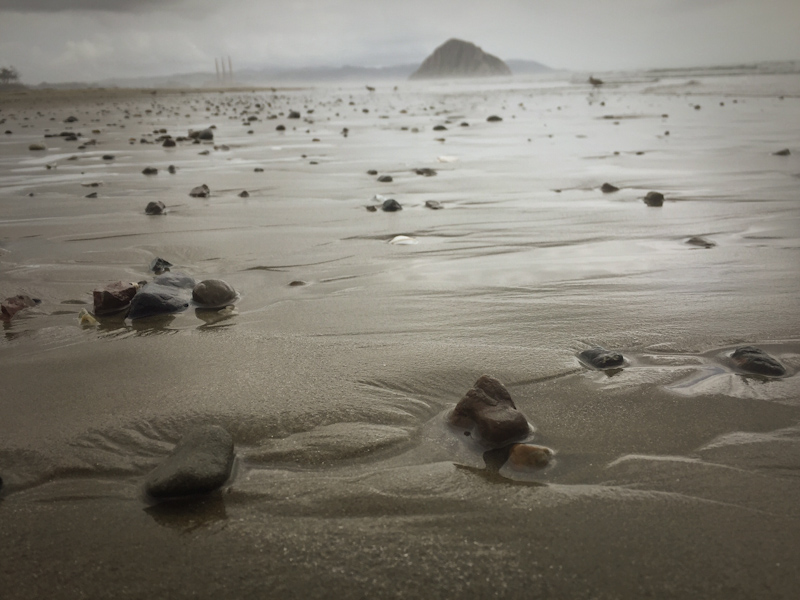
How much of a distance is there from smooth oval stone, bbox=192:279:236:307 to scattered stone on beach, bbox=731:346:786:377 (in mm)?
1963

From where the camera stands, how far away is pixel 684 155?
6.82m

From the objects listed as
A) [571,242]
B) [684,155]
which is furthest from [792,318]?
[684,155]

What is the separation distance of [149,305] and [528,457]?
1703 millimetres

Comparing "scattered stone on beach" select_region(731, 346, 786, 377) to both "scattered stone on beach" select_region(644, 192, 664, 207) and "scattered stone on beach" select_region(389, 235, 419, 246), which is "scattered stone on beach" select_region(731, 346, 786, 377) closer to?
"scattered stone on beach" select_region(389, 235, 419, 246)

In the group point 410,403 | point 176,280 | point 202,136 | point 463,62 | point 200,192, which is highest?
point 463,62

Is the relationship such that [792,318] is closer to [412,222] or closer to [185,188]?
[412,222]

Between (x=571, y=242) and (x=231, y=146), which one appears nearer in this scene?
(x=571, y=242)

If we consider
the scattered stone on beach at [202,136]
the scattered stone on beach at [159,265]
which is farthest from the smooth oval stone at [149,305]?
the scattered stone on beach at [202,136]

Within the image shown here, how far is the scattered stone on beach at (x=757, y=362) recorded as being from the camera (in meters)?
1.73

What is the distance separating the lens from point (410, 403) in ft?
5.42

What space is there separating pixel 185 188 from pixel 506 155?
394 centimetres

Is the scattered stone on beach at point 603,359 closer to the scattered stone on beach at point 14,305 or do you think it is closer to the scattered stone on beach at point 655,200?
the scattered stone on beach at point 14,305

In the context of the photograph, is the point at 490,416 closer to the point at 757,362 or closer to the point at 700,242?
the point at 757,362

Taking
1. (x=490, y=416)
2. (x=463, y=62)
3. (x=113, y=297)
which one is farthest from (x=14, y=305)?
(x=463, y=62)
